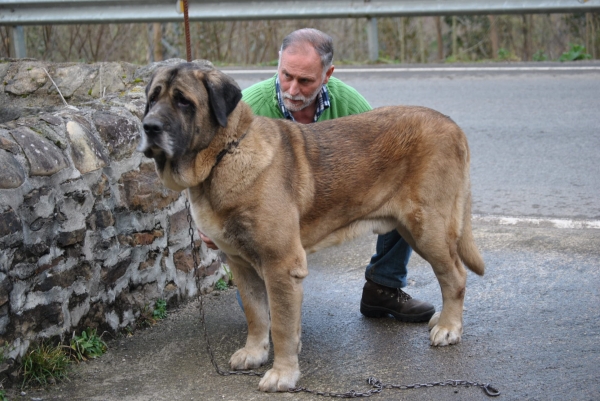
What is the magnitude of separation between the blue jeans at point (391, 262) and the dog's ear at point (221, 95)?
1.61 metres

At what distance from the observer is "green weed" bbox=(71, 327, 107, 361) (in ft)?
13.8

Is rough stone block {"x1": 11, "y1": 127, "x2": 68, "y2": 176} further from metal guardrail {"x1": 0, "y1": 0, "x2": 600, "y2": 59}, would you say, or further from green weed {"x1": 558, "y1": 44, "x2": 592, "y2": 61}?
green weed {"x1": 558, "y1": 44, "x2": 592, "y2": 61}

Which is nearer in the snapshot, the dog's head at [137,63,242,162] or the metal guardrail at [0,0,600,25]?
the dog's head at [137,63,242,162]

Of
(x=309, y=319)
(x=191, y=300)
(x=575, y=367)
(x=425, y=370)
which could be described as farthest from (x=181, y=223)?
(x=575, y=367)

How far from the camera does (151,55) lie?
1404 centimetres

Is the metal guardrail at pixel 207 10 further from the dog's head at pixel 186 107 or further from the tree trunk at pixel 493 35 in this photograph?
the dog's head at pixel 186 107

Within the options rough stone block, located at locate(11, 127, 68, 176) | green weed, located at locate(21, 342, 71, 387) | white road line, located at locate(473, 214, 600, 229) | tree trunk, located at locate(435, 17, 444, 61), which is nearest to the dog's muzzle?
rough stone block, located at locate(11, 127, 68, 176)

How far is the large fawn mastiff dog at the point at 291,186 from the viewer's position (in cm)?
374

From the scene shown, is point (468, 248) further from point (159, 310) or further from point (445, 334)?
point (159, 310)

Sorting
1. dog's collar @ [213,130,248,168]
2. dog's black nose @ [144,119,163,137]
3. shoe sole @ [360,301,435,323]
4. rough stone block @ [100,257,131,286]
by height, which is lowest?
shoe sole @ [360,301,435,323]

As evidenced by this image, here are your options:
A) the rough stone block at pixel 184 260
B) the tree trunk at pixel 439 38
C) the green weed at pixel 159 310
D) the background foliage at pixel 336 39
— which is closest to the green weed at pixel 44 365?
the green weed at pixel 159 310

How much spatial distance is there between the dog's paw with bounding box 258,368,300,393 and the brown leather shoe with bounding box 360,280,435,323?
103 centimetres

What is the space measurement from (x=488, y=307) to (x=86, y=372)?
8.26 feet

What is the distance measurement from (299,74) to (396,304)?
1.57 meters
